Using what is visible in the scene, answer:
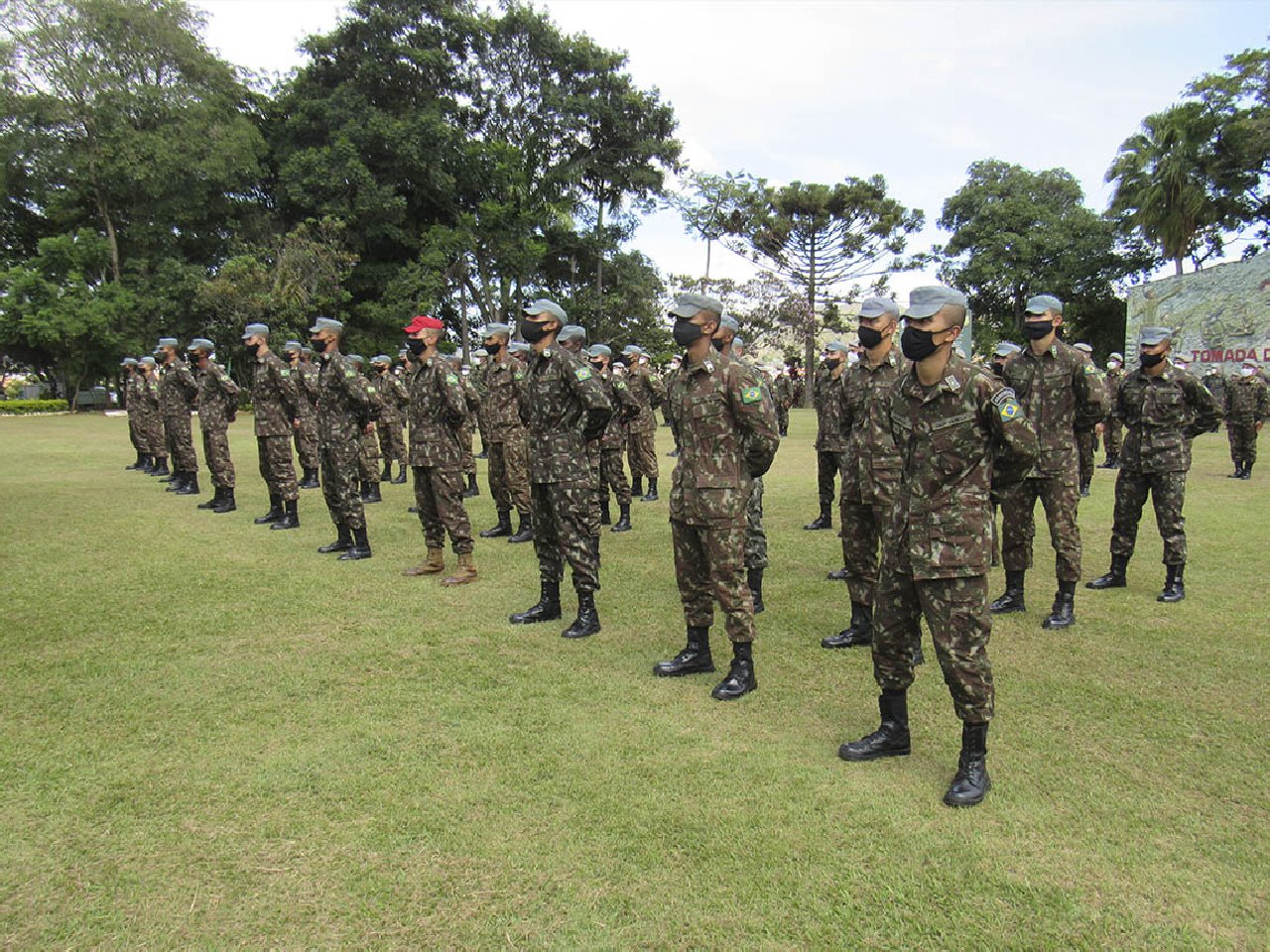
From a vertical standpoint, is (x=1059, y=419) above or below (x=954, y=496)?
above

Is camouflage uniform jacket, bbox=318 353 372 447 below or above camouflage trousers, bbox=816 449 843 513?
above

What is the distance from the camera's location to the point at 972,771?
321 cm

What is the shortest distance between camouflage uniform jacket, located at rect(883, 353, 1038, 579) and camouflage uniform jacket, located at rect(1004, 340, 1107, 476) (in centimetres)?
231

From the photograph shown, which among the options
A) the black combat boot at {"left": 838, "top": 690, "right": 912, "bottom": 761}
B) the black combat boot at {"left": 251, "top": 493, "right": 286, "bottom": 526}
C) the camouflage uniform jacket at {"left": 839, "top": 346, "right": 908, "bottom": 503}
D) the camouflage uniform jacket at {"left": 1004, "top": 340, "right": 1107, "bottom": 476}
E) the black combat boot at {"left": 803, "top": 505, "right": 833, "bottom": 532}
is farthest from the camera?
the black combat boot at {"left": 251, "top": 493, "right": 286, "bottom": 526}

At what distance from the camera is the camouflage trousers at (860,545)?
4.98 meters

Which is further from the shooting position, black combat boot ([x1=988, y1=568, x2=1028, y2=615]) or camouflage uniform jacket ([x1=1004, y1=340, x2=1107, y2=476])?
black combat boot ([x1=988, y1=568, x2=1028, y2=615])

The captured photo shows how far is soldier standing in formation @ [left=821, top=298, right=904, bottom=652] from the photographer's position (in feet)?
15.6

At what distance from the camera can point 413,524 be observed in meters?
8.93

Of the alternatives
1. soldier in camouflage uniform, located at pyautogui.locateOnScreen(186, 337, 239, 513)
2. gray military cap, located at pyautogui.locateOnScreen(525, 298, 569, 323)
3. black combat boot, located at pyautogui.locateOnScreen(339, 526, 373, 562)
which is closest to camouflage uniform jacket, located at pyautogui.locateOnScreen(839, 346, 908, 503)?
gray military cap, located at pyautogui.locateOnScreen(525, 298, 569, 323)

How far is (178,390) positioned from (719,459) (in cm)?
920

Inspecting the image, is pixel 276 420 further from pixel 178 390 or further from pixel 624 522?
pixel 624 522

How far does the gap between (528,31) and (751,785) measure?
113ft

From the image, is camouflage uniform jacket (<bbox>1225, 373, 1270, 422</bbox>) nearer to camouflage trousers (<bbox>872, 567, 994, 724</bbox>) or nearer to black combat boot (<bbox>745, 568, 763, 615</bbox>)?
black combat boot (<bbox>745, 568, 763, 615</bbox>)

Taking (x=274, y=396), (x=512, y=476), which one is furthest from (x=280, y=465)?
(x=512, y=476)
